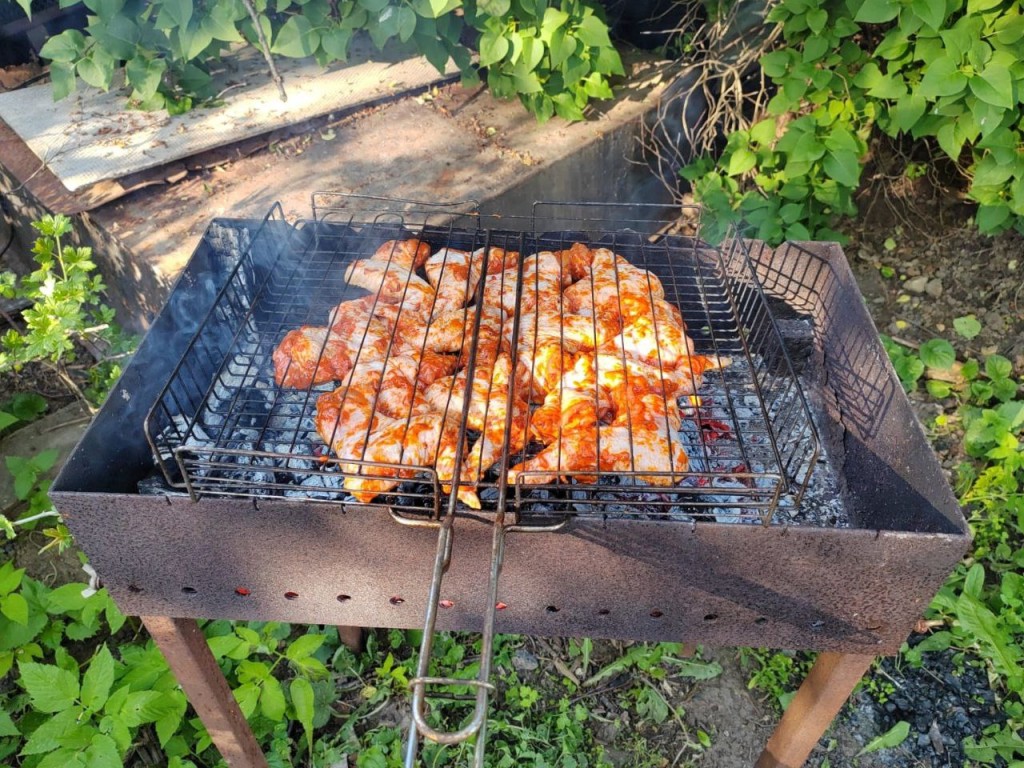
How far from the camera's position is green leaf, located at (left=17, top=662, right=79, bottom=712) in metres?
2.98

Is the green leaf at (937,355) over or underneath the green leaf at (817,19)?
underneath

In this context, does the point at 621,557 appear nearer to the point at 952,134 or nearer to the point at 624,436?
the point at 624,436

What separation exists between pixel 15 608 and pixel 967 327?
607 cm

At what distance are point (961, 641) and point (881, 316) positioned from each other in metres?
2.63

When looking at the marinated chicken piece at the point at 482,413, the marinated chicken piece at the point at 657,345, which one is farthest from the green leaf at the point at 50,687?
the marinated chicken piece at the point at 657,345

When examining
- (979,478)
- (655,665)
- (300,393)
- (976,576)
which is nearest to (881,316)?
(979,478)

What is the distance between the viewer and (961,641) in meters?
3.81

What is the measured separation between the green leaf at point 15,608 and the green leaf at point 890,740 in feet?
13.1

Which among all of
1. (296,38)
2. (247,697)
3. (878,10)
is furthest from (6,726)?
(878,10)

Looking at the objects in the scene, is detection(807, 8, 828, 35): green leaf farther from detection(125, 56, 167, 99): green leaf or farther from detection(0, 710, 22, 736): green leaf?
detection(0, 710, 22, 736): green leaf

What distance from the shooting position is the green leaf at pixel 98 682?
2.99m


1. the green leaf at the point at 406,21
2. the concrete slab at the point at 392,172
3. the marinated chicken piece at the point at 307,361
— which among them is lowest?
the concrete slab at the point at 392,172

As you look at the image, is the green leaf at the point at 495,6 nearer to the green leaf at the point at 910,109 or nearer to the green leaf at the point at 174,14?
the green leaf at the point at 174,14

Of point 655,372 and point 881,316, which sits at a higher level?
point 655,372
